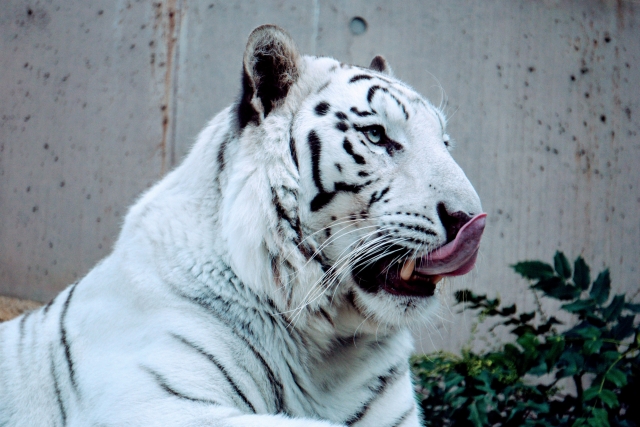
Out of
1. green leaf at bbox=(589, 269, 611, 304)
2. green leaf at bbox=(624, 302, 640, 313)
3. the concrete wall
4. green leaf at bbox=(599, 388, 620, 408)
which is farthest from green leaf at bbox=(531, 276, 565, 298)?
the concrete wall

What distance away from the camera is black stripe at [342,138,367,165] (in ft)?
4.84

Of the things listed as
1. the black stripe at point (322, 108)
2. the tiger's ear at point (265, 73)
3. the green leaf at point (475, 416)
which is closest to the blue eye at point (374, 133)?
the black stripe at point (322, 108)

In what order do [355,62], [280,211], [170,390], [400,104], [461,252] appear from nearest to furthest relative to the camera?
[170,390]
[461,252]
[280,211]
[400,104]
[355,62]

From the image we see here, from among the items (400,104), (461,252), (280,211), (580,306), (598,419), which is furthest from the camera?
(580,306)

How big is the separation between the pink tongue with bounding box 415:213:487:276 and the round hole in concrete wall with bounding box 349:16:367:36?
1.82 m

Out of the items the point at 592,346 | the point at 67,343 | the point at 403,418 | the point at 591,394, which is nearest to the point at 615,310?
the point at 592,346

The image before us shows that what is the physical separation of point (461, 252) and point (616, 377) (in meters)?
0.92

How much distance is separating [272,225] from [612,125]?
2.45m

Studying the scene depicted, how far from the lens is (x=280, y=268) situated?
1461 mm

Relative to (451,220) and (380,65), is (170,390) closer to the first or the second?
(451,220)

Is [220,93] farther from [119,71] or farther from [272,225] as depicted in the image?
[272,225]

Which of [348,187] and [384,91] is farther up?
[384,91]

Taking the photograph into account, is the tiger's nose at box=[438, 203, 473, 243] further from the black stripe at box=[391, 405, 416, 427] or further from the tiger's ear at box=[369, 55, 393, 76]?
the tiger's ear at box=[369, 55, 393, 76]

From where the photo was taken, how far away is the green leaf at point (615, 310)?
2.18m
